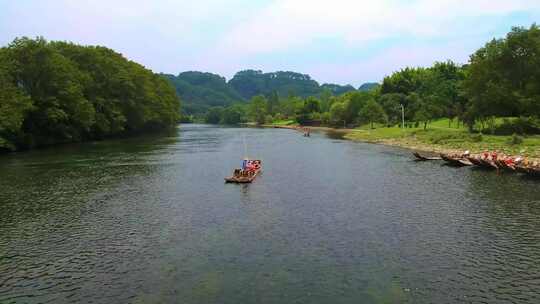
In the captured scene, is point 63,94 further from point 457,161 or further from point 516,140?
point 516,140

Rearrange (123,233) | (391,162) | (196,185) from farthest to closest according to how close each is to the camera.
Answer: (391,162) → (196,185) → (123,233)

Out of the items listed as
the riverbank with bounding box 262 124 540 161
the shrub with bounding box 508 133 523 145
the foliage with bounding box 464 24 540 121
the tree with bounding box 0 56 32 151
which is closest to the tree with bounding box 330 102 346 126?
the riverbank with bounding box 262 124 540 161

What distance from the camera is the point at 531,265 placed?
26.6m

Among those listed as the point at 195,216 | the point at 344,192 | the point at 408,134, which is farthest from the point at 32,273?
the point at 408,134

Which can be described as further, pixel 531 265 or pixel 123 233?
pixel 123 233

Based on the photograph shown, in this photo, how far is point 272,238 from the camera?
1300 inches

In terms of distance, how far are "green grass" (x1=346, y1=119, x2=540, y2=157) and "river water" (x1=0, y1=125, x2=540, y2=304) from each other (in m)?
19.6

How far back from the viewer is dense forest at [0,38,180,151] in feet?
295

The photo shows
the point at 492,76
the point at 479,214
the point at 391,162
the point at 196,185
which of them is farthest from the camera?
the point at 492,76

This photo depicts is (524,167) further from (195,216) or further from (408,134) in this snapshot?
(408,134)

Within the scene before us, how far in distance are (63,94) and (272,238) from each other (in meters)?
88.6

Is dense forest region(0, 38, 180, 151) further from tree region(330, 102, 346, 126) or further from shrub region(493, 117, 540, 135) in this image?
shrub region(493, 117, 540, 135)

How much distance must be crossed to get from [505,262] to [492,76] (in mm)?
77062

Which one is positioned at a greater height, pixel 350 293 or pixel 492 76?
pixel 492 76
